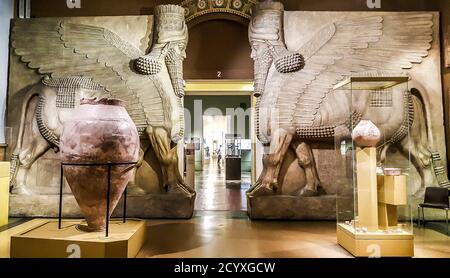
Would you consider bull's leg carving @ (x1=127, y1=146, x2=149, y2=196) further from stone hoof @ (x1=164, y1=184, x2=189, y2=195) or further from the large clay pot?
the large clay pot

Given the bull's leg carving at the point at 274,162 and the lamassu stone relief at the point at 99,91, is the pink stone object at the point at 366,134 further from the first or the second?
the lamassu stone relief at the point at 99,91

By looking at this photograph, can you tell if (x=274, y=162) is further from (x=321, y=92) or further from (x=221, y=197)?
(x=221, y=197)

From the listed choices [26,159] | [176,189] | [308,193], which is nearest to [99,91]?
[26,159]

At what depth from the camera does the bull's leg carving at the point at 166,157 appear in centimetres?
532

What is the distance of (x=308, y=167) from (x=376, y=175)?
6.16 feet

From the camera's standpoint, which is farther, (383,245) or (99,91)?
(99,91)

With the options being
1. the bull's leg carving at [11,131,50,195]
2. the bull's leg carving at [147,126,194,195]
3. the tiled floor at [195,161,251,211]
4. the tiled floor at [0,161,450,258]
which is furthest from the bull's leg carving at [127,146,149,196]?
the bull's leg carving at [11,131,50,195]

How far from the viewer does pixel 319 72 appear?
5.29 m

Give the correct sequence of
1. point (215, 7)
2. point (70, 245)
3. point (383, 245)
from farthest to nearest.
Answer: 1. point (215, 7)
2. point (383, 245)
3. point (70, 245)

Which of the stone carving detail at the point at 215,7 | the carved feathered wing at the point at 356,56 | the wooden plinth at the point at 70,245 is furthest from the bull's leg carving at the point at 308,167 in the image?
the wooden plinth at the point at 70,245

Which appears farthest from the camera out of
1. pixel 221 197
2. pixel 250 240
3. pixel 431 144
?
pixel 221 197

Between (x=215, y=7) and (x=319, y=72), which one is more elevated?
(x=215, y=7)

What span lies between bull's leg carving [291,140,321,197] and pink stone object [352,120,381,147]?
184 centimetres
